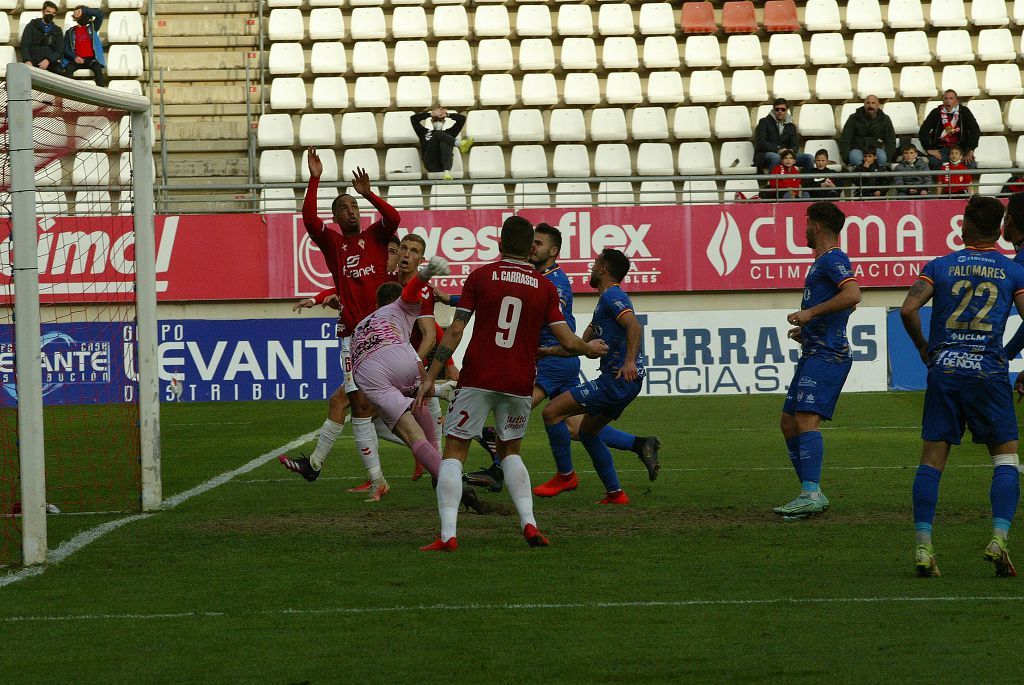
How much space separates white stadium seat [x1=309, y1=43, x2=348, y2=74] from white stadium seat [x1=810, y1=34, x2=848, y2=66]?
865 centimetres

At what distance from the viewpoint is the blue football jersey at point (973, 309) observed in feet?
20.4

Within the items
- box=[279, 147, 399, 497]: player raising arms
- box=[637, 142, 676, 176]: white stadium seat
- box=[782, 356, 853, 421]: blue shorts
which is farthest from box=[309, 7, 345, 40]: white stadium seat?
box=[782, 356, 853, 421]: blue shorts

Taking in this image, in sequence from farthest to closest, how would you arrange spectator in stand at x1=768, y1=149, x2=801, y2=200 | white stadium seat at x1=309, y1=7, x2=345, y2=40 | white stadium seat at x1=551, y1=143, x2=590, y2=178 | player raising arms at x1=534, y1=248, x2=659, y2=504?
white stadium seat at x1=309, y1=7, x2=345, y2=40 < white stadium seat at x1=551, y1=143, x2=590, y2=178 < spectator in stand at x1=768, y1=149, x2=801, y2=200 < player raising arms at x1=534, y1=248, x2=659, y2=504

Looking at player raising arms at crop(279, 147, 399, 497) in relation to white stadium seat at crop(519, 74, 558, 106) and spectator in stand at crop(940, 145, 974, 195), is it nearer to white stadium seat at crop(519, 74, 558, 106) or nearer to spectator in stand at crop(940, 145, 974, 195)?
spectator in stand at crop(940, 145, 974, 195)

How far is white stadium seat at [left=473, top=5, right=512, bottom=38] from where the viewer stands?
81.0 feet

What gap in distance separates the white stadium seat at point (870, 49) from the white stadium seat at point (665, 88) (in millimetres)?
3446

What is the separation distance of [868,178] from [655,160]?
11.8 feet

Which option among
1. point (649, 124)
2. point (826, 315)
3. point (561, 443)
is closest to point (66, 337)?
point (649, 124)

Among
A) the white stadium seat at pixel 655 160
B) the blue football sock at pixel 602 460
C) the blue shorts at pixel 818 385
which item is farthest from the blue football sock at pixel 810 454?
the white stadium seat at pixel 655 160

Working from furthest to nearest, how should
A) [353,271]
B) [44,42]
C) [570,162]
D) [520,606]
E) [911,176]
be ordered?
[570,162], [44,42], [911,176], [353,271], [520,606]

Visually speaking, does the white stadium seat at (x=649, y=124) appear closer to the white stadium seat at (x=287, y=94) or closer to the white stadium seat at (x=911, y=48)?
the white stadium seat at (x=911, y=48)

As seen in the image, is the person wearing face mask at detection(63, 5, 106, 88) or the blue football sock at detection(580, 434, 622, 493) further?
the person wearing face mask at detection(63, 5, 106, 88)

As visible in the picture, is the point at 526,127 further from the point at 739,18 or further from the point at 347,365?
the point at 347,365

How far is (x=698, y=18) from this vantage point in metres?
25.1
